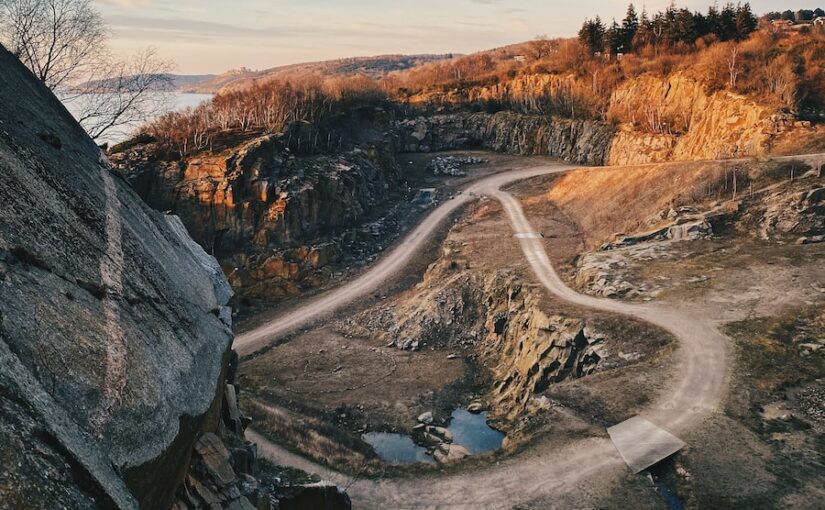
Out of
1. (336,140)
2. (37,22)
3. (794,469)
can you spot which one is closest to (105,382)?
(37,22)

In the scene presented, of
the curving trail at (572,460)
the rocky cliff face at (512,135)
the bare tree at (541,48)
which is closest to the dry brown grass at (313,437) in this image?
the curving trail at (572,460)

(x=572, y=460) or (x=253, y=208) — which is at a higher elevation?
(x=253, y=208)

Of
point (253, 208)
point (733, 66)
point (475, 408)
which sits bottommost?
point (475, 408)

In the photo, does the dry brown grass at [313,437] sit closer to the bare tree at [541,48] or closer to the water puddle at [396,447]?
the water puddle at [396,447]

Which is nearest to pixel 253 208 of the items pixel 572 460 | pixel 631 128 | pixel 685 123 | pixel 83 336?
pixel 572 460

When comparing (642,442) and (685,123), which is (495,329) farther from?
(685,123)

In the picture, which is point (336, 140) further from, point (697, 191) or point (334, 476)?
point (334, 476)
